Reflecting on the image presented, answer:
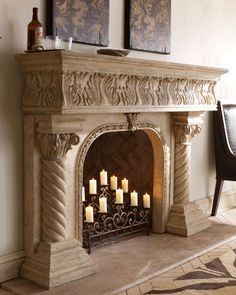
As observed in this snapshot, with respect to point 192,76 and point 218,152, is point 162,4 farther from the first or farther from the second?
point 218,152

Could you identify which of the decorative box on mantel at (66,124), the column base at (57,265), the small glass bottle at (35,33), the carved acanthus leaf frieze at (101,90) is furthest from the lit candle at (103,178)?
the small glass bottle at (35,33)

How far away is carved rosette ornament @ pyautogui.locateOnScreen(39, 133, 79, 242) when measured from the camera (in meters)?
3.00

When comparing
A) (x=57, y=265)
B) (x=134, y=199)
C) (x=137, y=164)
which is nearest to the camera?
(x=57, y=265)

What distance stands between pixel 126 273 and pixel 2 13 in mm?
1736

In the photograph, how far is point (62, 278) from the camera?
9.73ft

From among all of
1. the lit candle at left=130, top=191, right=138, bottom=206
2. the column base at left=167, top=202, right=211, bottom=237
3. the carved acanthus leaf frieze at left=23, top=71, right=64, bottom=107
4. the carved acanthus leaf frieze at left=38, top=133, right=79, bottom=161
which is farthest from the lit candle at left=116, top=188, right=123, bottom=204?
the carved acanthus leaf frieze at left=23, top=71, right=64, bottom=107

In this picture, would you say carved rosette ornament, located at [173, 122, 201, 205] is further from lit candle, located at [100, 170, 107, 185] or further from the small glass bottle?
the small glass bottle

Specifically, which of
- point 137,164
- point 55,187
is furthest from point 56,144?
point 137,164

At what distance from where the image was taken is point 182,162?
13.6ft

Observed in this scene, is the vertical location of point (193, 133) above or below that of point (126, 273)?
above

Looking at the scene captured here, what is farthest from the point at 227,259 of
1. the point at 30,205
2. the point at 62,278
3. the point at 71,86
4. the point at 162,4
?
the point at 162,4

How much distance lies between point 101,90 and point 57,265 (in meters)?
1.09

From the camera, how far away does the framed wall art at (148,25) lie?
3674 mm

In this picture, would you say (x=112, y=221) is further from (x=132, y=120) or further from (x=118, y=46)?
(x=118, y=46)
